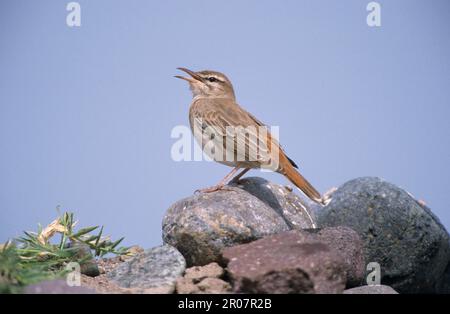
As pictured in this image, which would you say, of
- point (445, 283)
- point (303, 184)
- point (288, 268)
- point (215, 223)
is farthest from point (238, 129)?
A: point (445, 283)

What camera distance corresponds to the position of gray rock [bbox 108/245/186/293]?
19.7ft

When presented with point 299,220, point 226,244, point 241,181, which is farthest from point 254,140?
point 226,244

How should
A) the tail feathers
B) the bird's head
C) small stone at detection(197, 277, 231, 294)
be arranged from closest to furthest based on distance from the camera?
small stone at detection(197, 277, 231, 294) < the tail feathers < the bird's head

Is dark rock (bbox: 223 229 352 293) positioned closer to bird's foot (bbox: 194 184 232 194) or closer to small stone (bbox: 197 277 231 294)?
small stone (bbox: 197 277 231 294)

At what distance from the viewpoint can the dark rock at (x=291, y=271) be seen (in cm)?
522

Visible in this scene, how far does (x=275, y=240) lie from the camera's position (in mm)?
5996

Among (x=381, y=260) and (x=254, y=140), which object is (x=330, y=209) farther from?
(x=254, y=140)

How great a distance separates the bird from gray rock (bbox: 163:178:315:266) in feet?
1.79

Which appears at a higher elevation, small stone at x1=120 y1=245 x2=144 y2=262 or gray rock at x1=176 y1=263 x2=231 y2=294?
gray rock at x1=176 y1=263 x2=231 y2=294

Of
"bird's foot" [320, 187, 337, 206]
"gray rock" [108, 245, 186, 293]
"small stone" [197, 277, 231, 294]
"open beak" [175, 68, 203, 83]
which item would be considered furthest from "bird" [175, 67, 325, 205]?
"small stone" [197, 277, 231, 294]

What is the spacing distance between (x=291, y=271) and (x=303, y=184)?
281cm

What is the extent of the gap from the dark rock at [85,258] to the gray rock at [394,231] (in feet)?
13.2
